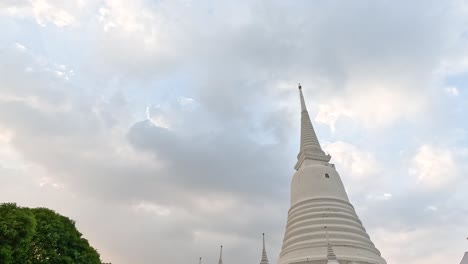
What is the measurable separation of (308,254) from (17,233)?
2259 centimetres

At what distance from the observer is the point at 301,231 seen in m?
34.3

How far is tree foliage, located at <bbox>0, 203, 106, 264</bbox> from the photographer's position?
17562 mm

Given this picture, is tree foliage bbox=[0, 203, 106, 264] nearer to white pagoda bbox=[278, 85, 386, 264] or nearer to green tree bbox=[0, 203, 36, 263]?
green tree bbox=[0, 203, 36, 263]

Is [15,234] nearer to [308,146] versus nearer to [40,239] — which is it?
[40,239]

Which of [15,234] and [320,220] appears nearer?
[15,234]

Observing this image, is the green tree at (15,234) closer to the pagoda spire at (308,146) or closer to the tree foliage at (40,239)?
the tree foliage at (40,239)

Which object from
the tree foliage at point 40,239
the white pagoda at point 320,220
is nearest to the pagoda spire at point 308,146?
the white pagoda at point 320,220

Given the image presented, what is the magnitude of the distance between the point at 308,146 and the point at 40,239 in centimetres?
3016

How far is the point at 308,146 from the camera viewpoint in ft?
140

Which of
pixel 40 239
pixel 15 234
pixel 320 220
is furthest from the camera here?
pixel 320 220

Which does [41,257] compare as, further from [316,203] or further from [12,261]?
[316,203]

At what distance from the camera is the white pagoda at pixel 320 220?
102 ft

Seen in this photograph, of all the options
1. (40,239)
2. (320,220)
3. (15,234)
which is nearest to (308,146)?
(320,220)

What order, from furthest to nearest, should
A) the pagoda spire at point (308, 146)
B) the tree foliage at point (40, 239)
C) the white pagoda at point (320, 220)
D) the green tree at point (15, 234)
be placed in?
the pagoda spire at point (308, 146)
the white pagoda at point (320, 220)
the tree foliage at point (40, 239)
the green tree at point (15, 234)
